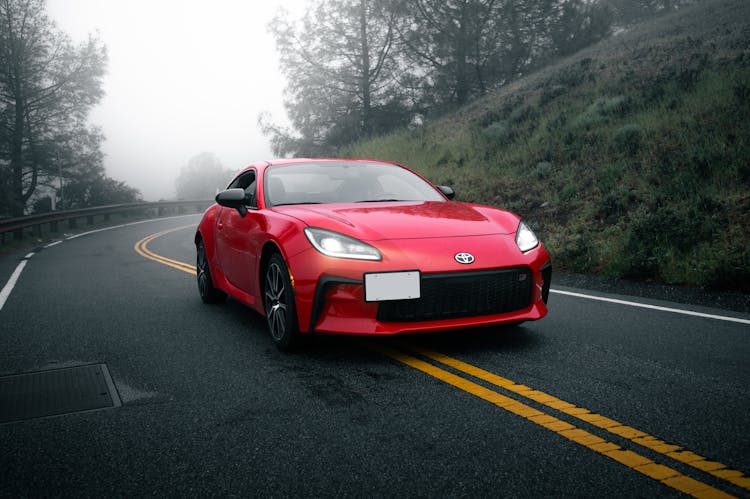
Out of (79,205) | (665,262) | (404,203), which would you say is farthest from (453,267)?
(79,205)

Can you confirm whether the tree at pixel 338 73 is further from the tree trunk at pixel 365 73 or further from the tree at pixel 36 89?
the tree at pixel 36 89

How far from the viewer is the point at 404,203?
17.7 feet

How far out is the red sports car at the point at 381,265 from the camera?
13.4 feet

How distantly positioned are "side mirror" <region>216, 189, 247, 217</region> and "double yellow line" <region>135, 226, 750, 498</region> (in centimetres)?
181

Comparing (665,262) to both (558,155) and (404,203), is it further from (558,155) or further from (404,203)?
(558,155)

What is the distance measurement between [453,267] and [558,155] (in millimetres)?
12030

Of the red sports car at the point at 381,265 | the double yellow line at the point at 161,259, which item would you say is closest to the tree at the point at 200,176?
the double yellow line at the point at 161,259

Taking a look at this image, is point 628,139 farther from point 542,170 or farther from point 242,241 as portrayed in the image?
point 242,241

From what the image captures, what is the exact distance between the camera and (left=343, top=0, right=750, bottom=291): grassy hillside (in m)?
8.38

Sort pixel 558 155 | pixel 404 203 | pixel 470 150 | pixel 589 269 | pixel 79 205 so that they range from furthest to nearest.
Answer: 1. pixel 79 205
2. pixel 470 150
3. pixel 558 155
4. pixel 589 269
5. pixel 404 203

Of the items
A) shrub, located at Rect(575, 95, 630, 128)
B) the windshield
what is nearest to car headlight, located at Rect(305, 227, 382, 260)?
the windshield

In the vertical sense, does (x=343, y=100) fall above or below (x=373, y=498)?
above

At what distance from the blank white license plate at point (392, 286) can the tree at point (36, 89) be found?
33.7 m

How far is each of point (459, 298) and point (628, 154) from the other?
10397mm
